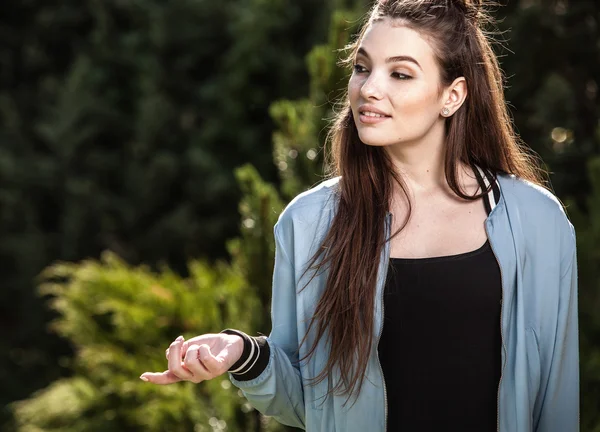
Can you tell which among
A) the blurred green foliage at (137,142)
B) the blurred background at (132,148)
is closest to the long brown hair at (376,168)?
the blurred background at (132,148)

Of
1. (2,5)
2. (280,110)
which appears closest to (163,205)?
(2,5)

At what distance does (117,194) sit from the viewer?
5.94 m

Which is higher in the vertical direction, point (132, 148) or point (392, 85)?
point (392, 85)

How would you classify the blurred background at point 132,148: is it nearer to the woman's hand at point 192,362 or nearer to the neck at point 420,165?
the neck at point 420,165

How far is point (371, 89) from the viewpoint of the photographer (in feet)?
6.62

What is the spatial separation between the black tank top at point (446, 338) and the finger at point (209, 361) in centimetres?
39

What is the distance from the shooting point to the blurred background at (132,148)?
4.20m

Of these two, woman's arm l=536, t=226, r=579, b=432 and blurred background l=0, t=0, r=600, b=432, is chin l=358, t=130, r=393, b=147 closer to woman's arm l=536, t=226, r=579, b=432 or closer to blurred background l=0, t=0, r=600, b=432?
woman's arm l=536, t=226, r=579, b=432

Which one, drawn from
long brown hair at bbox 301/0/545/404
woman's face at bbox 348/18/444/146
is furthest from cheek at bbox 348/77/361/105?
long brown hair at bbox 301/0/545/404

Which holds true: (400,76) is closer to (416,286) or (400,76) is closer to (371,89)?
(371,89)

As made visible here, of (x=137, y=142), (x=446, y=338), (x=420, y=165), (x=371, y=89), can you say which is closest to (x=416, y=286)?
(x=446, y=338)

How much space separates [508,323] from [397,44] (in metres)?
0.63

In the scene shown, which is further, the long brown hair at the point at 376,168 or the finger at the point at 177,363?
the long brown hair at the point at 376,168

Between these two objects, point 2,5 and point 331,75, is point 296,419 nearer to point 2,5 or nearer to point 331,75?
point 331,75
